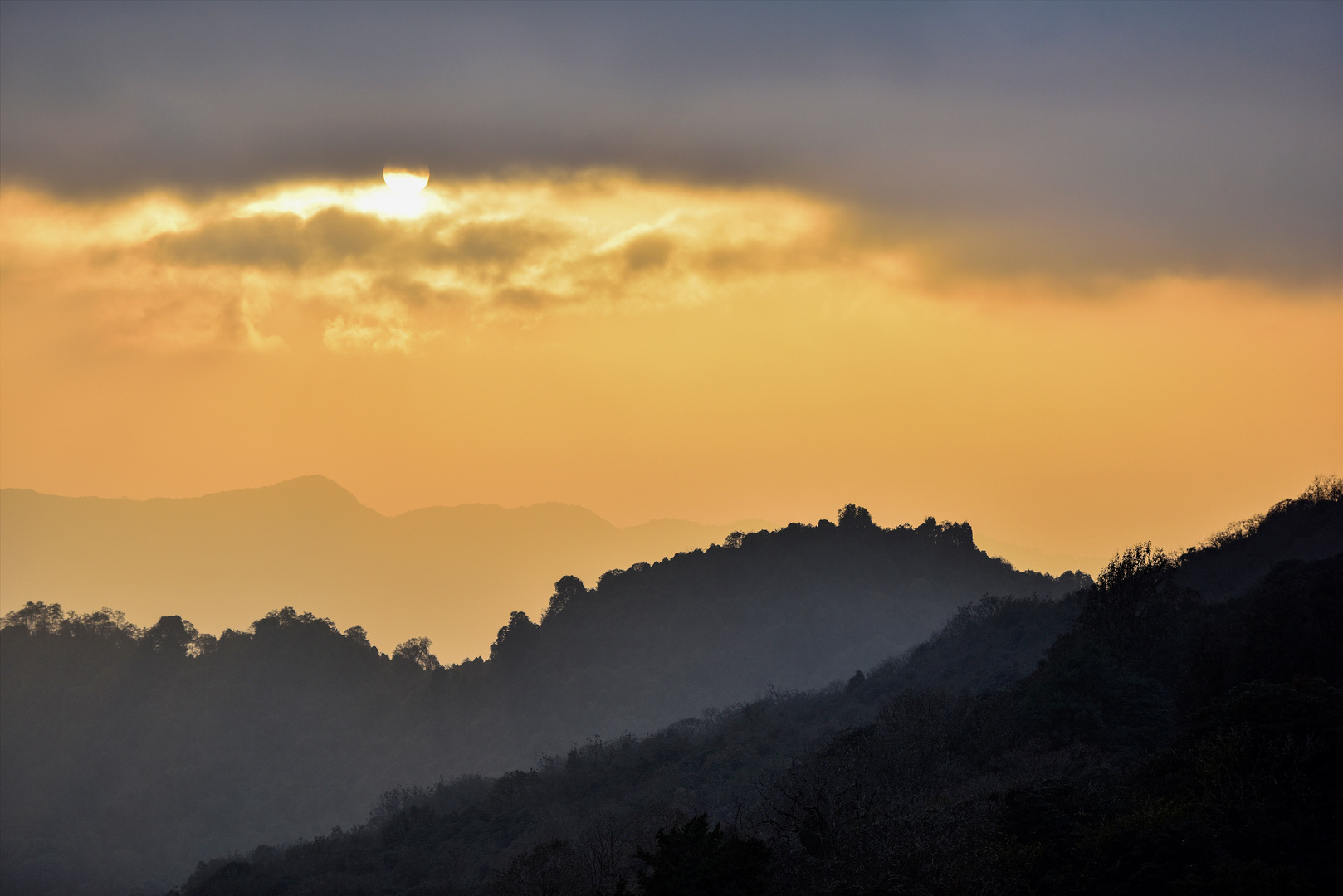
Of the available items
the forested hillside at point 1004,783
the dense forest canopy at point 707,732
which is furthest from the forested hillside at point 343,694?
the forested hillside at point 1004,783

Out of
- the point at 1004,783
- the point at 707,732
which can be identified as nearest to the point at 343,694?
the point at 707,732

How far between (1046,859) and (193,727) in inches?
6873

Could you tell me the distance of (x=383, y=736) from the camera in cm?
18412

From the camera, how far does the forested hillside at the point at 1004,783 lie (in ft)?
112

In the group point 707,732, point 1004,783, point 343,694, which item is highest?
point 343,694

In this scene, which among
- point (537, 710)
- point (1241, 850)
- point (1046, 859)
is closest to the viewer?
point (1241, 850)

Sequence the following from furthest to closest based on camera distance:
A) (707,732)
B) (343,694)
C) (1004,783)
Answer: (343,694), (707,732), (1004,783)

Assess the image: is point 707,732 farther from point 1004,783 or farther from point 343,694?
point 343,694

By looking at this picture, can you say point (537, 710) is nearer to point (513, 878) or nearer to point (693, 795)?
point (693, 795)

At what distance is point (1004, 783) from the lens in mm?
48281

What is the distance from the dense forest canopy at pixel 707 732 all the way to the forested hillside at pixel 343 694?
0.54 meters

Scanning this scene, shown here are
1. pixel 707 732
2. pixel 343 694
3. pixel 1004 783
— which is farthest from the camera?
pixel 343 694

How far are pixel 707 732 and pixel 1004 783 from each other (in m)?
72.4

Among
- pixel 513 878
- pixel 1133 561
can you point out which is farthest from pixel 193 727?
pixel 1133 561
